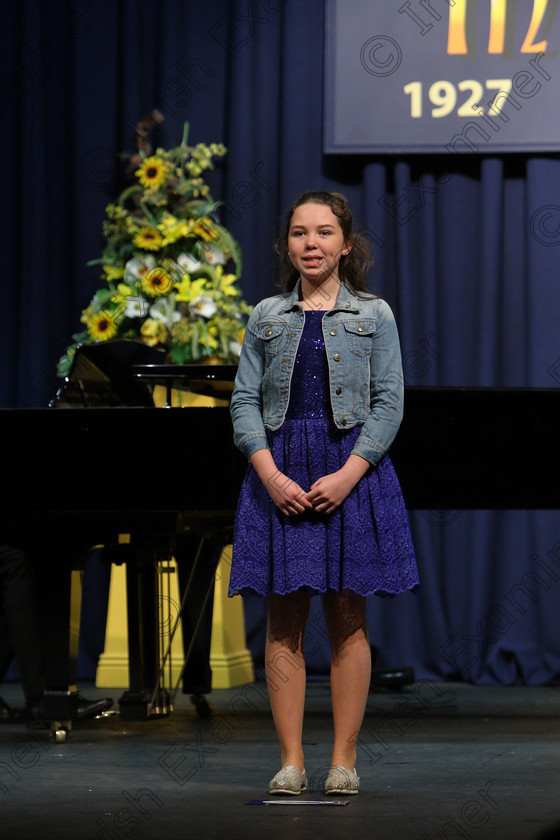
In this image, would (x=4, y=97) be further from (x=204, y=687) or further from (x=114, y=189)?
(x=204, y=687)

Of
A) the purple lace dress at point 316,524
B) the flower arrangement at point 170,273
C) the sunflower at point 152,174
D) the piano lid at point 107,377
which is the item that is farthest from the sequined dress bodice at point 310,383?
the sunflower at point 152,174

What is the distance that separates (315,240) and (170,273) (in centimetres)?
201

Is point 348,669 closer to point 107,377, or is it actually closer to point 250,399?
point 250,399

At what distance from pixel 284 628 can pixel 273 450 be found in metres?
0.35

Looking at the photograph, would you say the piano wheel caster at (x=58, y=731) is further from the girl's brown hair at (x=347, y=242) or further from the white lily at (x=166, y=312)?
the white lily at (x=166, y=312)

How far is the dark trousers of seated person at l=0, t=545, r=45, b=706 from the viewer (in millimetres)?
3172

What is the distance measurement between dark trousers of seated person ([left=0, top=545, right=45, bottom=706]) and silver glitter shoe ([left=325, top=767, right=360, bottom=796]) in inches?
45.8

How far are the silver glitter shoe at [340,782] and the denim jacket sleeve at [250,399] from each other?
641mm

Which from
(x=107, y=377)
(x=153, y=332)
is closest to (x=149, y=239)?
(x=153, y=332)

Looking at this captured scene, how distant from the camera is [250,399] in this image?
93.5 inches

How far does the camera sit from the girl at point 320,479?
7.40ft

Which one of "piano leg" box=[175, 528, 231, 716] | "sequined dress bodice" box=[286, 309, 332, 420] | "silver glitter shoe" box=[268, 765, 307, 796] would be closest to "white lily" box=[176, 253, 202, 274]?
"piano leg" box=[175, 528, 231, 716]

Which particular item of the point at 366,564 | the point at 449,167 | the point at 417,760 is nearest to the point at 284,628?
the point at 366,564

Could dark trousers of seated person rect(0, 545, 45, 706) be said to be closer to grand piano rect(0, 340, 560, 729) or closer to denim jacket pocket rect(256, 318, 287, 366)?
grand piano rect(0, 340, 560, 729)
